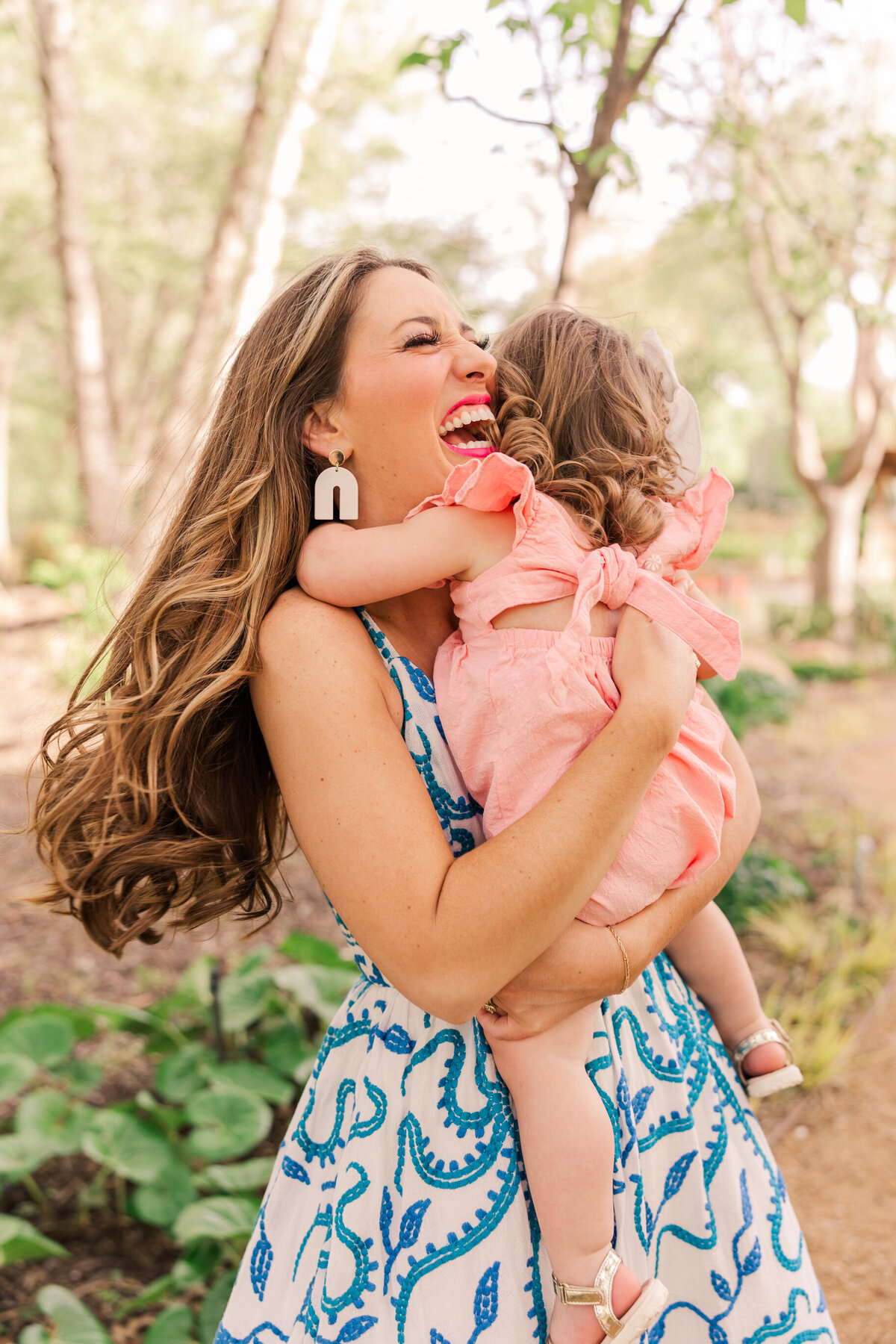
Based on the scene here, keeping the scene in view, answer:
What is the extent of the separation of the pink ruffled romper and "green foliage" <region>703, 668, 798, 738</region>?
3376mm

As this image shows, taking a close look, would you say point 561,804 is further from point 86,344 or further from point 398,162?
point 398,162

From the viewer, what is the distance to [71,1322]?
6.70 feet

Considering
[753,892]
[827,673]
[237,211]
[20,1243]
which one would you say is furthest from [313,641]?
[827,673]

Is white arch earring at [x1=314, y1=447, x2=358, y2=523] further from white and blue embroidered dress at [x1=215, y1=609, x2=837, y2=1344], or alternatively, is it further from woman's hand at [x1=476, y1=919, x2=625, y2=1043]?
woman's hand at [x1=476, y1=919, x2=625, y2=1043]

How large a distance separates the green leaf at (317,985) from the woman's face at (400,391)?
186 cm

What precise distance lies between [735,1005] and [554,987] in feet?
2.04

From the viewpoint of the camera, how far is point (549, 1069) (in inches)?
51.8

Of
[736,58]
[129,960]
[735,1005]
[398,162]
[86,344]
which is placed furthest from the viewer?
[398,162]

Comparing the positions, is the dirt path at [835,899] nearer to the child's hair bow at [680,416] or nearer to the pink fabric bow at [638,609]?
the pink fabric bow at [638,609]

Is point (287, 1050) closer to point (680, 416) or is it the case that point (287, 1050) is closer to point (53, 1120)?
point (53, 1120)

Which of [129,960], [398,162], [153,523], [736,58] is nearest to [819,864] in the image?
[129,960]

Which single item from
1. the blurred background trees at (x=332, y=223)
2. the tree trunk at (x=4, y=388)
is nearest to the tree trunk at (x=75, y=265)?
the blurred background trees at (x=332, y=223)

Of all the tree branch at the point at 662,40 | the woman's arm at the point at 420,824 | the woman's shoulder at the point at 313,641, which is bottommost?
the woman's arm at the point at 420,824

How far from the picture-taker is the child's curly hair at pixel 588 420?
1.56 meters
